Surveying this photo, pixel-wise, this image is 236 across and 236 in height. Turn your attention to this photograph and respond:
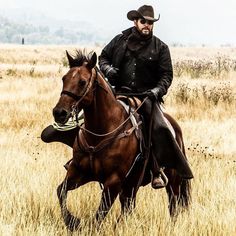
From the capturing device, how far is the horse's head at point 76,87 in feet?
14.2

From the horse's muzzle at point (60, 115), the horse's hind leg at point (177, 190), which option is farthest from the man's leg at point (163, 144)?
the horse's muzzle at point (60, 115)

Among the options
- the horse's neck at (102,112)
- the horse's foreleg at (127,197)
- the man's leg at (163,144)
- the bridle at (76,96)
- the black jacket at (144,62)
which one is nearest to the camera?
the bridle at (76,96)

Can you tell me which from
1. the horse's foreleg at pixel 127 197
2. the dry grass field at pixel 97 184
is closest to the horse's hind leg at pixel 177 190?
the dry grass field at pixel 97 184

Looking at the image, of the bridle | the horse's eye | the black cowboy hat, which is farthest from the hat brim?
the horse's eye

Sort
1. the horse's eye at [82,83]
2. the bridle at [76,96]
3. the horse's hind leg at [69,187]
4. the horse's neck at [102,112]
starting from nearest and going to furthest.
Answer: the bridle at [76,96] < the horse's eye at [82,83] < the horse's neck at [102,112] < the horse's hind leg at [69,187]

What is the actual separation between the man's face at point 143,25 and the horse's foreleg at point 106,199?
1.66m

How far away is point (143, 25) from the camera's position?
5.70 metres

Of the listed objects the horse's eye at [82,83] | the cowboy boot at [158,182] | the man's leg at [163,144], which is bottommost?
the cowboy boot at [158,182]

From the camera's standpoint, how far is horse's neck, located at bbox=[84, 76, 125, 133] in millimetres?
4945

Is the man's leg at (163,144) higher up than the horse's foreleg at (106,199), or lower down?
higher up

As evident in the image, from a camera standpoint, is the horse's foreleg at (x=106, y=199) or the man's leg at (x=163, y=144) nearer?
the horse's foreleg at (x=106, y=199)

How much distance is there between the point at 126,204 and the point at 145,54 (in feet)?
5.01

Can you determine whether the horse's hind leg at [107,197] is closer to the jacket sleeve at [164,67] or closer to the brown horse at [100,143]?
the brown horse at [100,143]

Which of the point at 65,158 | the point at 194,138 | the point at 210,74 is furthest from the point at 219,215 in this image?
the point at 210,74
